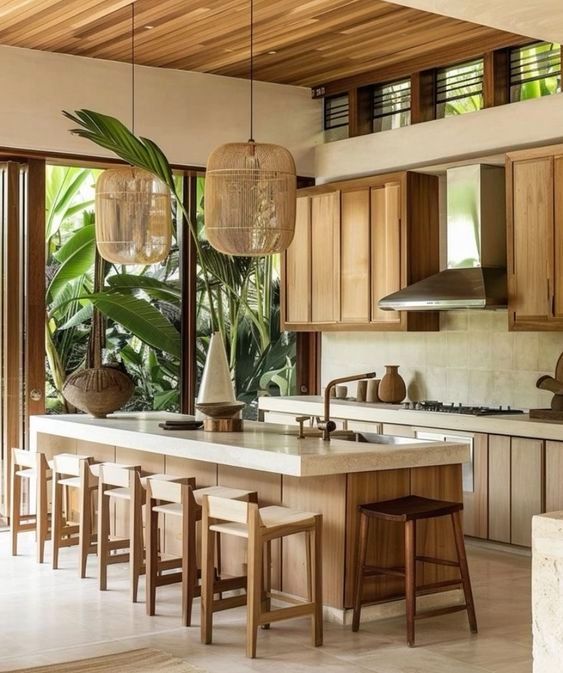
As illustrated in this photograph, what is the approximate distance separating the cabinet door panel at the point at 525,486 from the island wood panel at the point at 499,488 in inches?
1.7

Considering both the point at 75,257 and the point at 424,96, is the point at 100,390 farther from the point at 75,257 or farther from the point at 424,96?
the point at 424,96

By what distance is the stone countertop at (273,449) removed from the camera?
5047mm

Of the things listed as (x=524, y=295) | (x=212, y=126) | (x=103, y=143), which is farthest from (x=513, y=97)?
(x=103, y=143)

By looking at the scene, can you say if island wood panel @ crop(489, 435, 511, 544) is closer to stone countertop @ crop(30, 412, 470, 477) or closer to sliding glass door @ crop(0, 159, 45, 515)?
stone countertop @ crop(30, 412, 470, 477)

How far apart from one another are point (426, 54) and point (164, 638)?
4.85m

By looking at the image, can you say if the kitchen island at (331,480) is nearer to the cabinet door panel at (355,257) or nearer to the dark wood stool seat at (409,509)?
the dark wood stool seat at (409,509)

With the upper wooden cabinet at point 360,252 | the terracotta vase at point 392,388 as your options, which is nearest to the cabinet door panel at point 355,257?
the upper wooden cabinet at point 360,252

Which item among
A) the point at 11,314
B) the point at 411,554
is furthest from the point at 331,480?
the point at 11,314

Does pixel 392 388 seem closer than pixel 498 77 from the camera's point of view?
No

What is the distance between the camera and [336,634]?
503cm

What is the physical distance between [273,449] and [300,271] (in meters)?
3.80

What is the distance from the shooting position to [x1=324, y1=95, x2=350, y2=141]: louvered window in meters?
9.06

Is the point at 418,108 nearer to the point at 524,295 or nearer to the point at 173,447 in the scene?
the point at 524,295

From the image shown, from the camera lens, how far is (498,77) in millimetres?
7730
